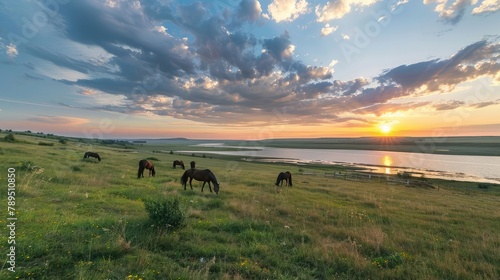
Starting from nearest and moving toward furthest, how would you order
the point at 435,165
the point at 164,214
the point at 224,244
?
the point at 224,244
the point at 164,214
the point at 435,165

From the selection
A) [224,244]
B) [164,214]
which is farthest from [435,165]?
[164,214]

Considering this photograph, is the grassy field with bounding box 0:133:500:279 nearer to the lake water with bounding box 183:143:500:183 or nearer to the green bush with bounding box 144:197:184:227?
the green bush with bounding box 144:197:184:227

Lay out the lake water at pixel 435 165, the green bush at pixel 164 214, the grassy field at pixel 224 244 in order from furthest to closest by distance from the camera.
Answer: the lake water at pixel 435 165 → the green bush at pixel 164 214 → the grassy field at pixel 224 244

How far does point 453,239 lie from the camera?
10.7 meters

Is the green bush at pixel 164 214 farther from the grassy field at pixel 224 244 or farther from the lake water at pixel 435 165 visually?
the lake water at pixel 435 165

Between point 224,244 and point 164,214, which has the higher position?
point 164,214

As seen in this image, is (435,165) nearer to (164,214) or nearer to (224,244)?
(224,244)

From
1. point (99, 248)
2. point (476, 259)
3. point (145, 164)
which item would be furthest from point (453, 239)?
point (145, 164)

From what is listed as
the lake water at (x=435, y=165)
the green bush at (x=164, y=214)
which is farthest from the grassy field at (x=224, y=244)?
the lake water at (x=435, y=165)

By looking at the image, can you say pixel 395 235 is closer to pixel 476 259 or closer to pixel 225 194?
pixel 476 259

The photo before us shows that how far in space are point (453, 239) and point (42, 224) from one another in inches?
654

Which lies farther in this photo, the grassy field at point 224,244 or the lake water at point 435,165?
the lake water at point 435,165

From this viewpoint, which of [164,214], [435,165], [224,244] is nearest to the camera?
[224,244]

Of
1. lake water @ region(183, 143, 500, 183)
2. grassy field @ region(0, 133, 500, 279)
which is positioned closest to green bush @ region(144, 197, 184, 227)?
grassy field @ region(0, 133, 500, 279)
